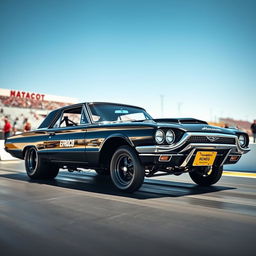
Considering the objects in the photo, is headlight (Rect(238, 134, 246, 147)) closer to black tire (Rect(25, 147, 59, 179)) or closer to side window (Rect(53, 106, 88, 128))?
side window (Rect(53, 106, 88, 128))

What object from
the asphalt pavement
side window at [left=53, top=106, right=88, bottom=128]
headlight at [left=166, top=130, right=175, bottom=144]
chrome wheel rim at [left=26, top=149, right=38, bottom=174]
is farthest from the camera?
chrome wheel rim at [left=26, top=149, right=38, bottom=174]

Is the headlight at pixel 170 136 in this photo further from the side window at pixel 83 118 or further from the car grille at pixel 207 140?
the side window at pixel 83 118

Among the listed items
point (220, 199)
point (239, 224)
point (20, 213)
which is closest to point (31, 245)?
point (20, 213)

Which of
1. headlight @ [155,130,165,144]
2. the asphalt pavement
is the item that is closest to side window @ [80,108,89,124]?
the asphalt pavement

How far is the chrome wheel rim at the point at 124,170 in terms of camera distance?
5.19 metres

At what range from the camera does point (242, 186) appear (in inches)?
248

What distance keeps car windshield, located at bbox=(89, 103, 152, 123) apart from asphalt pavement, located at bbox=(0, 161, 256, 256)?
1.31m

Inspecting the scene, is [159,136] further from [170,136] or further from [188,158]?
[188,158]

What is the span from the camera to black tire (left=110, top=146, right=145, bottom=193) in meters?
4.91

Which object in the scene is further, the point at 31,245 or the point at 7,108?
the point at 7,108

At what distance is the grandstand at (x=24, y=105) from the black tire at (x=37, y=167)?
24827mm

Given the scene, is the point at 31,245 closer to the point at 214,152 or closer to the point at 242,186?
the point at 214,152

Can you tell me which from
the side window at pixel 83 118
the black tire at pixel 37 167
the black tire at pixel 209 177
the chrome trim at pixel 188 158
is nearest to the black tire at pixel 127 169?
the chrome trim at pixel 188 158

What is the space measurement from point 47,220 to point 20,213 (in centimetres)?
53
